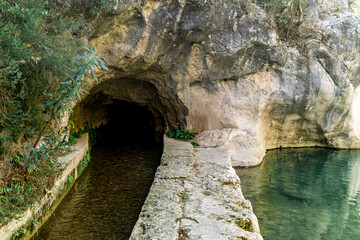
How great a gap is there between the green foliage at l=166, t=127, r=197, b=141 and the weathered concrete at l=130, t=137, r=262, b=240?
3322mm

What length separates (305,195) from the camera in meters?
8.80

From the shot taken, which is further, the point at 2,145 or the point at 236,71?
the point at 236,71

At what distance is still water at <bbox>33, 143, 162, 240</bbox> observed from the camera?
5836mm

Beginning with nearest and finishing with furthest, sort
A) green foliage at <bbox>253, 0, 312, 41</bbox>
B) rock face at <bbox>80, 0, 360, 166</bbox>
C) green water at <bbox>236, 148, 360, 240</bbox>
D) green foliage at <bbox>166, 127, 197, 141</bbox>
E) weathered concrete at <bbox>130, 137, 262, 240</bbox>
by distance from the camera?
weathered concrete at <bbox>130, 137, 262, 240</bbox> → green water at <bbox>236, 148, 360, 240</bbox> → rock face at <bbox>80, 0, 360, 166</bbox> → green foliage at <bbox>166, 127, 197, 141</bbox> → green foliage at <bbox>253, 0, 312, 41</bbox>

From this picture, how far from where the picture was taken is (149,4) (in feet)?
28.0

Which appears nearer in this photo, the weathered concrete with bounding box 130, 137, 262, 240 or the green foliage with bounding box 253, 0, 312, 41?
the weathered concrete with bounding box 130, 137, 262, 240

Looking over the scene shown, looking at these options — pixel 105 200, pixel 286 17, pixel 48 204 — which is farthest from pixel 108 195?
pixel 286 17

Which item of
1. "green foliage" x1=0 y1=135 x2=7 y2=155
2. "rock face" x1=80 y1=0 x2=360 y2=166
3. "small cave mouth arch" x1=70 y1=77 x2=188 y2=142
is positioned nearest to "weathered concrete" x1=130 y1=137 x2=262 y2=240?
"green foliage" x1=0 y1=135 x2=7 y2=155

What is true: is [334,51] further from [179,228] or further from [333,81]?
[179,228]

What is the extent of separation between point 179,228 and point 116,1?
16.9ft

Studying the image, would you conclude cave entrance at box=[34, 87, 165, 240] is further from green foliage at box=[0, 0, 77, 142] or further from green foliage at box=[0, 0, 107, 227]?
green foliage at box=[0, 0, 77, 142]

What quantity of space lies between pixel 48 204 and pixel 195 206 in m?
2.74

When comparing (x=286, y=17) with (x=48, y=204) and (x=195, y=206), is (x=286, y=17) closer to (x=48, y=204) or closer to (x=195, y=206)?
(x=195, y=206)

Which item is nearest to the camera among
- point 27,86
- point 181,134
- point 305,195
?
point 27,86
